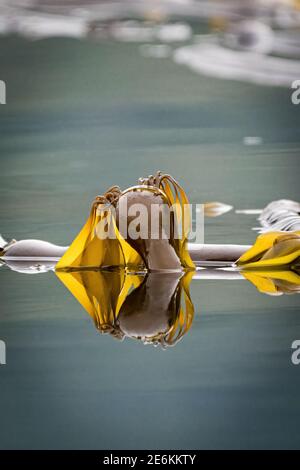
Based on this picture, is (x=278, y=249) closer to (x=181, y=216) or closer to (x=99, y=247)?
(x=181, y=216)

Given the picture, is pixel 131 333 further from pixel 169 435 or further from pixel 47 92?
pixel 47 92

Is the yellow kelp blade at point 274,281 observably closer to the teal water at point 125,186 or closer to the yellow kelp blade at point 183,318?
the teal water at point 125,186

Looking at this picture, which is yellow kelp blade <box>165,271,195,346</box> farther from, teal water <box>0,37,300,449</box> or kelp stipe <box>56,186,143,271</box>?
kelp stipe <box>56,186,143,271</box>

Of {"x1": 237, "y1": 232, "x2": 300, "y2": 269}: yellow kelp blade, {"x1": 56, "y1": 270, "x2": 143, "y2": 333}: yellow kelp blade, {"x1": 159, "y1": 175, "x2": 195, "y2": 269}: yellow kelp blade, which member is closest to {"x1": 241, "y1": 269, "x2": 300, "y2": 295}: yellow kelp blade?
{"x1": 237, "y1": 232, "x2": 300, "y2": 269}: yellow kelp blade

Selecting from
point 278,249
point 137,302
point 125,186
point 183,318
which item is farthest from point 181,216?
point 125,186

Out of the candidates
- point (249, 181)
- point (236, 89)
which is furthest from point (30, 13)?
point (249, 181)
